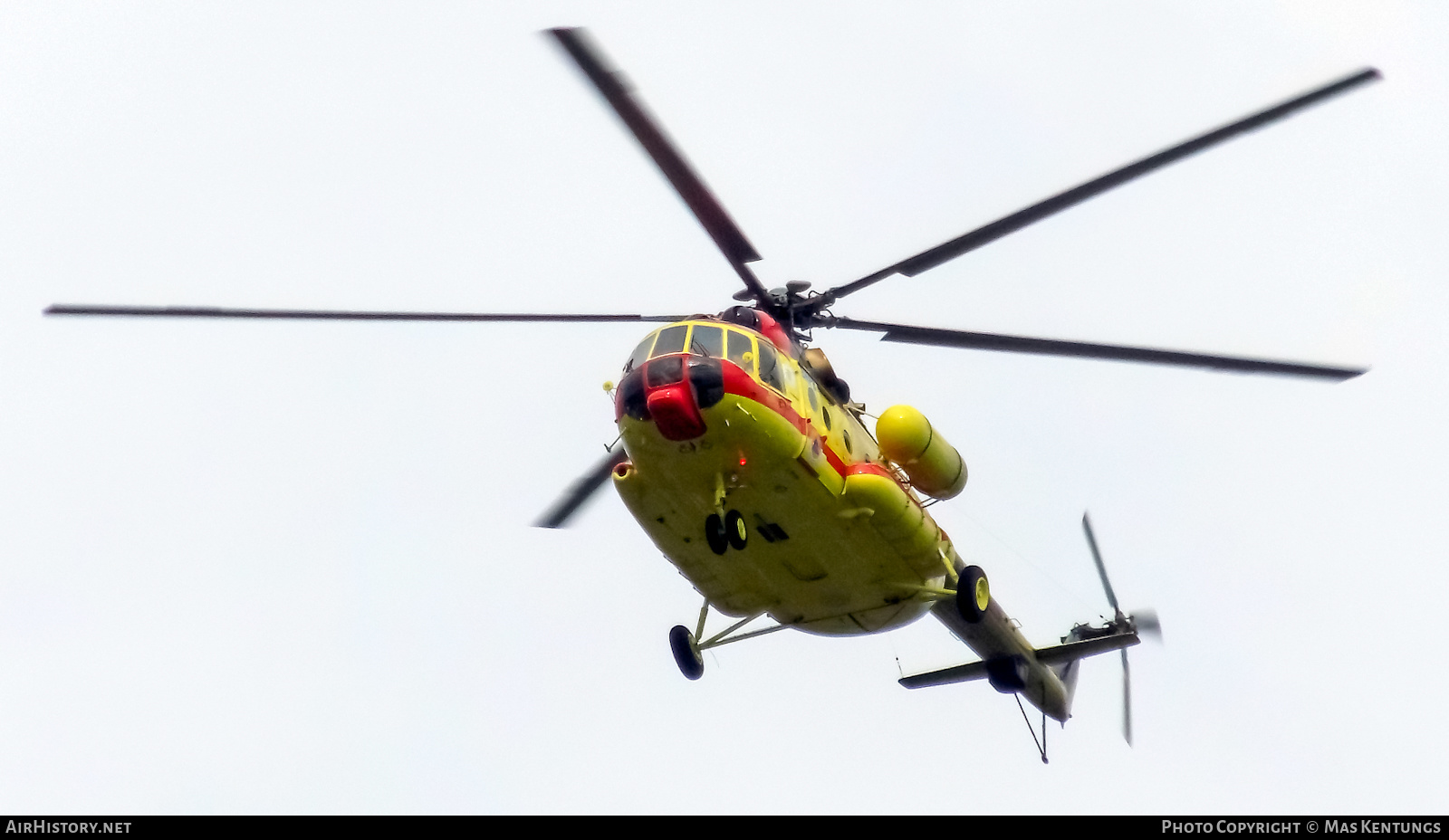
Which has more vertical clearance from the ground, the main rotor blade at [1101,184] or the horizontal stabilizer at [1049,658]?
the main rotor blade at [1101,184]

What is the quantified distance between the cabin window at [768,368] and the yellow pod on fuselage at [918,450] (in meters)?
1.73

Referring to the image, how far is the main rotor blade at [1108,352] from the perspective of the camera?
609 inches

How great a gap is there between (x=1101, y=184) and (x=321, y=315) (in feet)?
25.8

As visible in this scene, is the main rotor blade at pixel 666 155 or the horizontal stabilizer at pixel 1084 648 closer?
the main rotor blade at pixel 666 155

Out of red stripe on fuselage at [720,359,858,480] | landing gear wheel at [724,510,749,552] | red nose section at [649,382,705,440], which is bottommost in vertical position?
landing gear wheel at [724,510,749,552]

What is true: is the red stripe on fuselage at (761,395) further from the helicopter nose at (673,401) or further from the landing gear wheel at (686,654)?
the landing gear wheel at (686,654)

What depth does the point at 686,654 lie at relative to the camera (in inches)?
745

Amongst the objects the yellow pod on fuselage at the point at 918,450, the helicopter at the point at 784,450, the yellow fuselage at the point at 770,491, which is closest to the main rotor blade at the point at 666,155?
the helicopter at the point at 784,450

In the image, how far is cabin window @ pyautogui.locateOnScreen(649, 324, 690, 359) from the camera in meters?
15.8

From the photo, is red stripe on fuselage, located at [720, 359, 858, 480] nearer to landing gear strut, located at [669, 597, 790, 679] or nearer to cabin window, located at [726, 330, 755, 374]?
cabin window, located at [726, 330, 755, 374]

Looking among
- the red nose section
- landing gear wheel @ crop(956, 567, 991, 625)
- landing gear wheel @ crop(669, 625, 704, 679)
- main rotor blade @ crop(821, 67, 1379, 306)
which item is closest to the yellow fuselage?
the red nose section

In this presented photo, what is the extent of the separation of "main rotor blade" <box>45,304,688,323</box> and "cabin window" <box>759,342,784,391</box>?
39.6 inches

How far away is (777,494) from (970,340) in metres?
2.66
